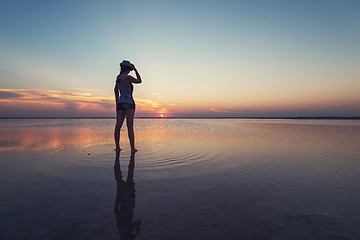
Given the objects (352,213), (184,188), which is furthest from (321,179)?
(184,188)

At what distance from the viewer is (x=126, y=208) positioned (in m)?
2.40

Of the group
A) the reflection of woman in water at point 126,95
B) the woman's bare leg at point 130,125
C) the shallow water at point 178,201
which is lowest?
the shallow water at point 178,201

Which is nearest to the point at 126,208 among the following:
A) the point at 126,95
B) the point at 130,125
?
the point at 130,125

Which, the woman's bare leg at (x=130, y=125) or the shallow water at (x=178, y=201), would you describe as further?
the woman's bare leg at (x=130, y=125)

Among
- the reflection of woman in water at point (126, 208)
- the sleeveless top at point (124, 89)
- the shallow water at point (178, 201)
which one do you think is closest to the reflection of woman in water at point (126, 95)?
the sleeveless top at point (124, 89)

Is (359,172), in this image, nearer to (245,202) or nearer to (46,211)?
(245,202)

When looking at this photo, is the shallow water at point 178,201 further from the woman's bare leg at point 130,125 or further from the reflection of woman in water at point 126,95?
the reflection of woman in water at point 126,95

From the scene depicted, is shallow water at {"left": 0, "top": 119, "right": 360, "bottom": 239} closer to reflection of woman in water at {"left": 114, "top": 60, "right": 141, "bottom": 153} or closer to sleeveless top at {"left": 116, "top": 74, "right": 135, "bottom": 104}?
reflection of woman in water at {"left": 114, "top": 60, "right": 141, "bottom": 153}

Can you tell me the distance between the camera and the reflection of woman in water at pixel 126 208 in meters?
1.90

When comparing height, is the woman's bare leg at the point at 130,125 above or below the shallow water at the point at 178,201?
above

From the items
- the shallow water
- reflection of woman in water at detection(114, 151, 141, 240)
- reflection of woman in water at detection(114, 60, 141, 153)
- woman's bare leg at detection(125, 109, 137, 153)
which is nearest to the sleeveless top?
reflection of woman in water at detection(114, 60, 141, 153)

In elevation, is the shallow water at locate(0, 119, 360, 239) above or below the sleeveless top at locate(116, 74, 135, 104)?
below

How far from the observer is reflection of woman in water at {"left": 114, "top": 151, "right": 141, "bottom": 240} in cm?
190

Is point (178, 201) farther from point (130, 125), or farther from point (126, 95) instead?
point (126, 95)
